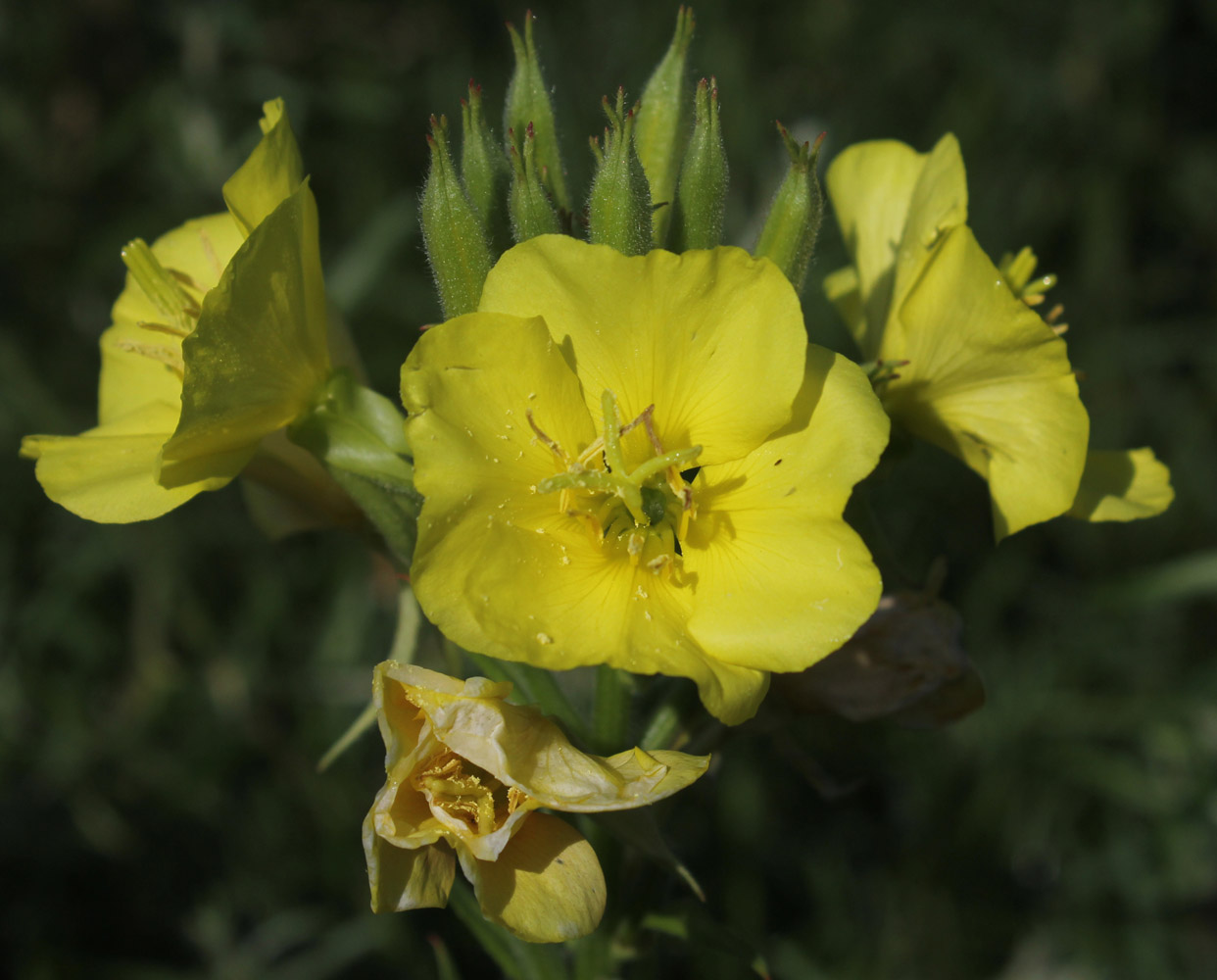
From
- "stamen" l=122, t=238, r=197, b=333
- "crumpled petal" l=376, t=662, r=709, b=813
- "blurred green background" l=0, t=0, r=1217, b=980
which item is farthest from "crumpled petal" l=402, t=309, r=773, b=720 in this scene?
"blurred green background" l=0, t=0, r=1217, b=980

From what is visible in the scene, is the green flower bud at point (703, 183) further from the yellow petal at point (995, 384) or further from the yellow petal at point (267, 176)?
the yellow petal at point (267, 176)

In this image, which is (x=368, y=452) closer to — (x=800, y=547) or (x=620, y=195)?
(x=620, y=195)

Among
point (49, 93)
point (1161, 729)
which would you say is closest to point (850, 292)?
point (1161, 729)

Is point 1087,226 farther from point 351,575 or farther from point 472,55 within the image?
point 351,575

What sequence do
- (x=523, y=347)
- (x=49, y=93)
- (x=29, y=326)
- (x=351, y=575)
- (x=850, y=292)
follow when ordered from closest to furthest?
(x=523, y=347)
(x=850, y=292)
(x=351, y=575)
(x=29, y=326)
(x=49, y=93)

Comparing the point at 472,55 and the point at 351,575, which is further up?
the point at 472,55
